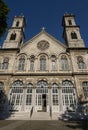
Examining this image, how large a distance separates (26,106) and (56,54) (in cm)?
1219

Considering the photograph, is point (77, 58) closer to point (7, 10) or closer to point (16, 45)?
point (16, 45)

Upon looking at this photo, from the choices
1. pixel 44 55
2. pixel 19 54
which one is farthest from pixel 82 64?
pixel 19 54

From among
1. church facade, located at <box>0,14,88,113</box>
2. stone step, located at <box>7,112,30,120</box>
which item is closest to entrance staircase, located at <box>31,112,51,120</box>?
stone step, located at <box>7,112,30,120</box>

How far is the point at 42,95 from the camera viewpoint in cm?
2167

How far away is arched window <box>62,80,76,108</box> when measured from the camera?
20.7m

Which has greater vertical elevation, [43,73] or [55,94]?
[43,73]

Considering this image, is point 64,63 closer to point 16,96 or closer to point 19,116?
point 16,96

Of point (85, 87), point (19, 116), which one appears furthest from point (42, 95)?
point (85, 87)

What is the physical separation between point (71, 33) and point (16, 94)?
19390 millimetres

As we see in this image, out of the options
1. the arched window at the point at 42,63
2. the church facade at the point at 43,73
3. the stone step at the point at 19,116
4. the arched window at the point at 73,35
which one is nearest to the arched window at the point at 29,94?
the church facade at the point at 43,73

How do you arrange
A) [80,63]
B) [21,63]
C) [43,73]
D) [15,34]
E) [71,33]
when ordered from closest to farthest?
[43,73] < [80,63] < [21,63] < [71,33] < [15,34]

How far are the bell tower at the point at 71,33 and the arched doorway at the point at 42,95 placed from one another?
10.9 m

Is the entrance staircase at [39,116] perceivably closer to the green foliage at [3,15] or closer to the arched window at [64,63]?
the arched window at [64,63]

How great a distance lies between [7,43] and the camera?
28188 millimetres
